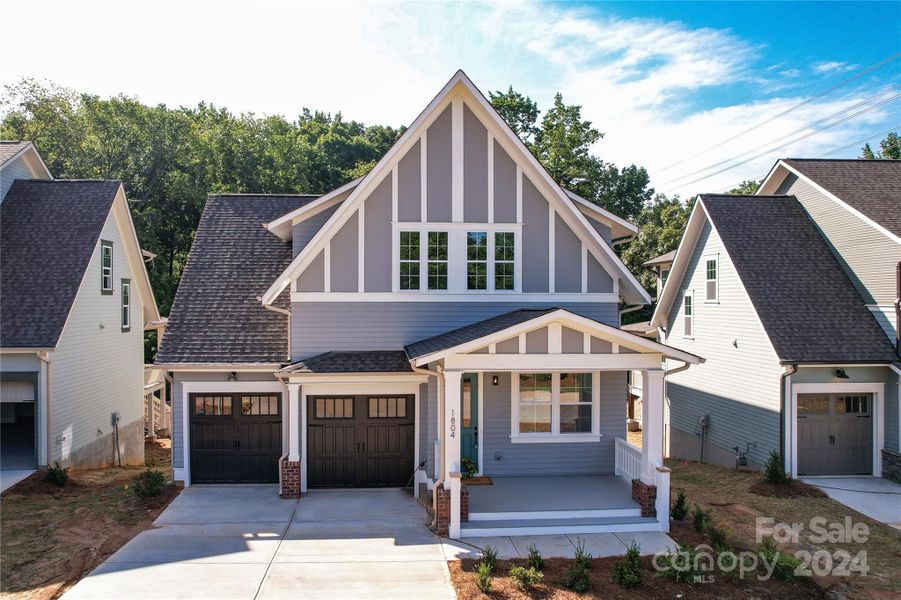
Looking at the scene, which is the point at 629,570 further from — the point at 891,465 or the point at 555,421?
the point at 891,465

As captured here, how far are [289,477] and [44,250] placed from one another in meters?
9.30

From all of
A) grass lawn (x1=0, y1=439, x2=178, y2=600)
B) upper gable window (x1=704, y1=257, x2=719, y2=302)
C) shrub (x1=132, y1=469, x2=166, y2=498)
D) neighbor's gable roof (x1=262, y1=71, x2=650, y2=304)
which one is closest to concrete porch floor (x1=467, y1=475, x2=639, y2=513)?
neighbor's gable roof (x1=262, y1=71, x2=650, y2=304)

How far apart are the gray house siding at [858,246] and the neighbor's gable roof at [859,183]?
225 millimetres

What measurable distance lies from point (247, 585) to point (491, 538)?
4.14 meters

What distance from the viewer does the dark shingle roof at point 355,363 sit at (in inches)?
493

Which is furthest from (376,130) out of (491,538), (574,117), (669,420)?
(491,538)

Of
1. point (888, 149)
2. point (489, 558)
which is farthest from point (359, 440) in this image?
point (888, 149)

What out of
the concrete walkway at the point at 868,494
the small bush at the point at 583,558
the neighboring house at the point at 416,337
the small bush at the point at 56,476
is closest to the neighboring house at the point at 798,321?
the concrete walkway at the point at 868,494

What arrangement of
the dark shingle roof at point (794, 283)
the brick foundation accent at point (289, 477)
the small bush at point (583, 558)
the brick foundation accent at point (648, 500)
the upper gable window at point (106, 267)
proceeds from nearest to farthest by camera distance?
the small bush at point (583, 558) → the brick foundation accent at point (648, 500) → the brick foundation accent at point (289, 477) → the dark shingle roof at point (794, 283) → the upper gable window at point (106, 267)

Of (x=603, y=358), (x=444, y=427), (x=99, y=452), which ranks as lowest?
(x=99, y=452)

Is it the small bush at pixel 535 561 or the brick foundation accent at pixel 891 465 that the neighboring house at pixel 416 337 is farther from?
the brick foundation accent at pixel 891 465

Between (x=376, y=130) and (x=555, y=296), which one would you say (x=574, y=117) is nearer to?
(x=376, y=130)

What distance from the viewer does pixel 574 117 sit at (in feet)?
120

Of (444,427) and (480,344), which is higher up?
(480,344)
